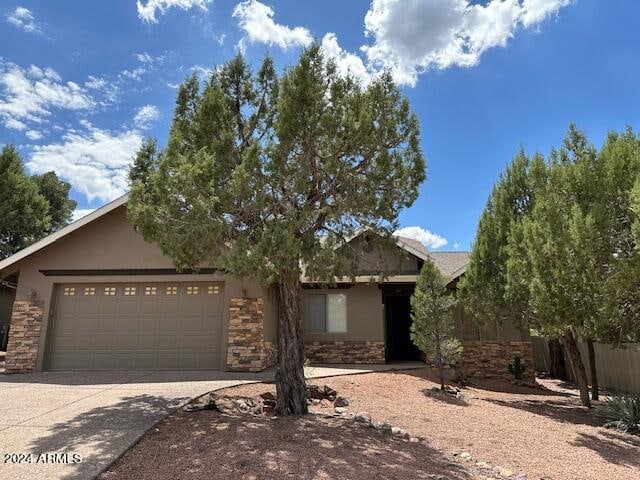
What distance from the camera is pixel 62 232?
1124 centimetres

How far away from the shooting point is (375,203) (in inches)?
269

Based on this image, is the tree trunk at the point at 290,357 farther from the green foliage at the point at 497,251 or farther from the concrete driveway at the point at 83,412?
the green foliage at the point at 497,251

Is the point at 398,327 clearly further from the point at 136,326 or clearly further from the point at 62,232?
the point at 62,232

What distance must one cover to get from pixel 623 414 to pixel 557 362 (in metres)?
9.06

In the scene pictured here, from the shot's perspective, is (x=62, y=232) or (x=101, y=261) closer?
(x=62, y=232)

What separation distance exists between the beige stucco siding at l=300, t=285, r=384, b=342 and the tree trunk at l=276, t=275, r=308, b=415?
22.7 ft

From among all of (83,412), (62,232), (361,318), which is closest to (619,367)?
(361,318)

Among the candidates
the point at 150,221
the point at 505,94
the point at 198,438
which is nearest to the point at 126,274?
the point at 150,221

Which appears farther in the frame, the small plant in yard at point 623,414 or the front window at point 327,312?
the front window at point 327,312

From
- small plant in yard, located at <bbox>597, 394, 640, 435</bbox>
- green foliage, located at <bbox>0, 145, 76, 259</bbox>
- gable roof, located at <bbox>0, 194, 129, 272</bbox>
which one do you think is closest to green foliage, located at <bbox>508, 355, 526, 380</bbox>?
small plant in yard, located at <bbox>597, 394, 640, 435</bbox>

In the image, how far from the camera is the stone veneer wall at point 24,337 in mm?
11078

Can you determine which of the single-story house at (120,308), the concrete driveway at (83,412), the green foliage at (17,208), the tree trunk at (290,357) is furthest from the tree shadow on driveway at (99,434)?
the green foliage at (17,208)

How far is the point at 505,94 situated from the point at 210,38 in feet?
28.2

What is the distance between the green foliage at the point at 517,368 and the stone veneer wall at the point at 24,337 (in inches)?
540
